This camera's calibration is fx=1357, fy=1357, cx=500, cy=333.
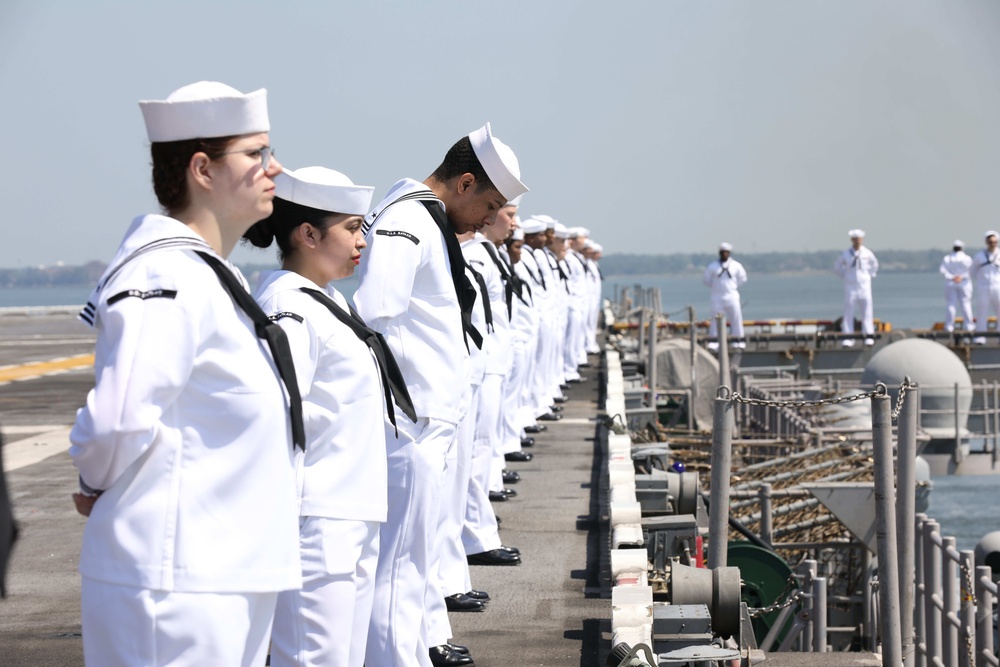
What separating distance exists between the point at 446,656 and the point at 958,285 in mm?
32902

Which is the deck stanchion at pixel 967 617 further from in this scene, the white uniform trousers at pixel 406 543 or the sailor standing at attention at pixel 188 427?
the sailor standing at attention at pixel 188 427

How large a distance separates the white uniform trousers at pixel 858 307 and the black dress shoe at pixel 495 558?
2595 cm

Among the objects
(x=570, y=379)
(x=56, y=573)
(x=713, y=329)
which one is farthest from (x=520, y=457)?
(x=713, y=329)

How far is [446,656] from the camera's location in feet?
19.6

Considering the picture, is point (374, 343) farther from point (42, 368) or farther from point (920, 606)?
point (42, 368)

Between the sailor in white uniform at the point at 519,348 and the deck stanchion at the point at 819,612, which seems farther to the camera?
the sailor in white uniform at the point at 519,348

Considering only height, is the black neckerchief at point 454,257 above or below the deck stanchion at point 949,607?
above

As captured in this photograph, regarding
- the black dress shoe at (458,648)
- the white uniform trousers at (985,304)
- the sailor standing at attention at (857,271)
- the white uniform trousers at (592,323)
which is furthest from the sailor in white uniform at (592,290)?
the black dress shoe at (458,648)

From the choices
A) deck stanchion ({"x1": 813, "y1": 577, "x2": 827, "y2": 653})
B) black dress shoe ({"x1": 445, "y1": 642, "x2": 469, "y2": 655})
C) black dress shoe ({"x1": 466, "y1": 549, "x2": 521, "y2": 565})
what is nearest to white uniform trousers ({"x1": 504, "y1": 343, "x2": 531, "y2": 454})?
deck stanchion ({"x1": 813, "y1": 577, "x2": 827, "y2": 653})

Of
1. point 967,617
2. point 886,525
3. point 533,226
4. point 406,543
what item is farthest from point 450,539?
point 533,226

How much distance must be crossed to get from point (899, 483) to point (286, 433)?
6521 millimetres

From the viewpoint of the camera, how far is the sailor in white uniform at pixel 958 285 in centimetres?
3450

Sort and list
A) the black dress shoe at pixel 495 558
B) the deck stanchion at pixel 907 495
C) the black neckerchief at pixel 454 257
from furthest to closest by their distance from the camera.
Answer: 1. the black dress shoe at pixel 495 558
2. the deck stanchion at pixel 907 495
3. the black neckerchief at pixel 454 257

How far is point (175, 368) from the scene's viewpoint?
9.34 feet
